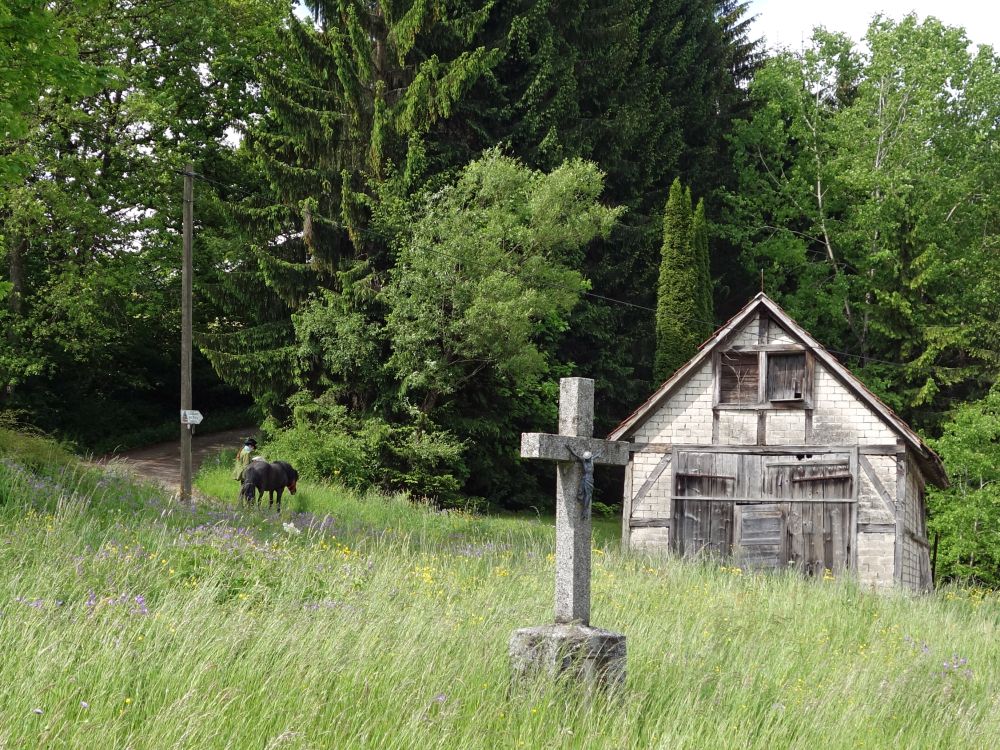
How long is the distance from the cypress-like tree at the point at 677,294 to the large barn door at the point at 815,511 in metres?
9.01

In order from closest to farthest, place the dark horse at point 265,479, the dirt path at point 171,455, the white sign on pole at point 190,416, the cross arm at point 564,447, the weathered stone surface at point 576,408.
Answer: the cross arm at point 564,447, the weathered stone surface at point 576,408, the dark horse at point 265,479, the white sign on pole at point 190,416, the dirt path at point 171,455

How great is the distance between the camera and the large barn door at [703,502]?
22.2m

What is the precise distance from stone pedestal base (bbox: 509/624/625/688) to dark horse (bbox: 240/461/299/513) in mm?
12914

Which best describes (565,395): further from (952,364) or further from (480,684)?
(952,364)

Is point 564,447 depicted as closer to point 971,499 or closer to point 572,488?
point 572,488

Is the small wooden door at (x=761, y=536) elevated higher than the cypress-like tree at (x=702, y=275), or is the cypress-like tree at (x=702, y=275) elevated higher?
the cypress-like tree at (x=702, y=275)

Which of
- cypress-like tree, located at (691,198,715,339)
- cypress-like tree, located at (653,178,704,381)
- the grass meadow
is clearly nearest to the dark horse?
the grass meadow

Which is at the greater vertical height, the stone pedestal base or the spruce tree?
the spruce tree

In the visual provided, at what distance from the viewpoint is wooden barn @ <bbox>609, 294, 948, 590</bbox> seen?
21.0m

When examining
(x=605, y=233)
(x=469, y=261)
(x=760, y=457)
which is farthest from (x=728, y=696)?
(x=605, y=233)

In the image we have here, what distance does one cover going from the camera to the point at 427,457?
26484 mm

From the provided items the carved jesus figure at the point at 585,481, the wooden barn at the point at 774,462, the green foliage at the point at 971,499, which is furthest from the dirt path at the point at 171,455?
the green foliage at the point at 971,499

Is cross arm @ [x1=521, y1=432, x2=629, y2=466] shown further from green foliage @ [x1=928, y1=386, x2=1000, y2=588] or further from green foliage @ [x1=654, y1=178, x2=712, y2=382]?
green foliage @ [x1=928, y1=386, x2=1000, y2=588]

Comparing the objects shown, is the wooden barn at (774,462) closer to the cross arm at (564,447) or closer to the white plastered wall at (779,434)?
the white plastered wall at (779,434)
